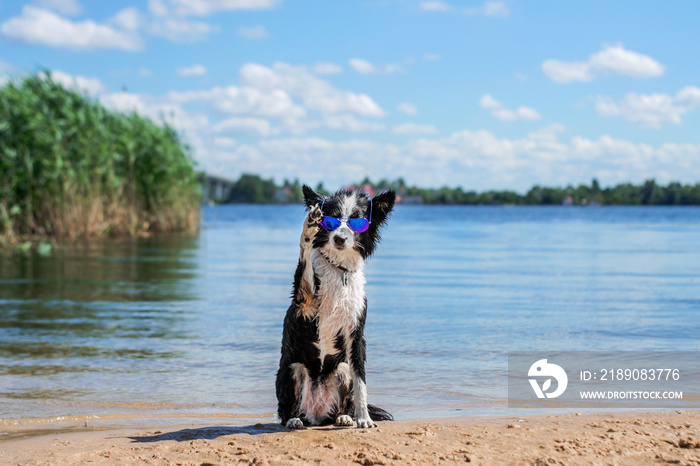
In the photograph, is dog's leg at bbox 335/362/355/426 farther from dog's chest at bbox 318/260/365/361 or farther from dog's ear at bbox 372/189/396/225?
dog's ear at bbox 372/189/396/225

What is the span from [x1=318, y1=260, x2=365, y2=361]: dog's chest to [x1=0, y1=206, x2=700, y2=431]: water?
136cm

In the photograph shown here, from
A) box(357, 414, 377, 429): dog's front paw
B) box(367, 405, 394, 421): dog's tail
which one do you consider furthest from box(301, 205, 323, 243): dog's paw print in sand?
box(367, 405, 394, 421): dog's tail

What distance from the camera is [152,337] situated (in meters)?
9.05

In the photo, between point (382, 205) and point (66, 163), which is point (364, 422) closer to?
point (382, 205)

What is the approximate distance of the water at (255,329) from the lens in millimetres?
6121

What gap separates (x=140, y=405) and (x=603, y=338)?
19.7ft

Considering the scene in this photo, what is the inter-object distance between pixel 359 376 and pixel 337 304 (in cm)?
54

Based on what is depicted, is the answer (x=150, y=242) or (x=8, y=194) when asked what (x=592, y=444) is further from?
(x=150, y=242)

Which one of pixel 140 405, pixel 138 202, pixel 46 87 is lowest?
pixel 140 405

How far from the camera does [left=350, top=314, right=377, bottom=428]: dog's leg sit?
184 inches

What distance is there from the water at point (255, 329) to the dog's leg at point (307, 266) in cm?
141

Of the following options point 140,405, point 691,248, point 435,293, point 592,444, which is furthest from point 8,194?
point 691,248

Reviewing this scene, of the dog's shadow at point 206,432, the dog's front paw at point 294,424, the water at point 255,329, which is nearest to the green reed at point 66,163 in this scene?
the water at point 255,329

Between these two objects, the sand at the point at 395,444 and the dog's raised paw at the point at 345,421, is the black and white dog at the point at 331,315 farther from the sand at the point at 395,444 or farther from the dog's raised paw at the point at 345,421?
the sand at the point at 395,444
